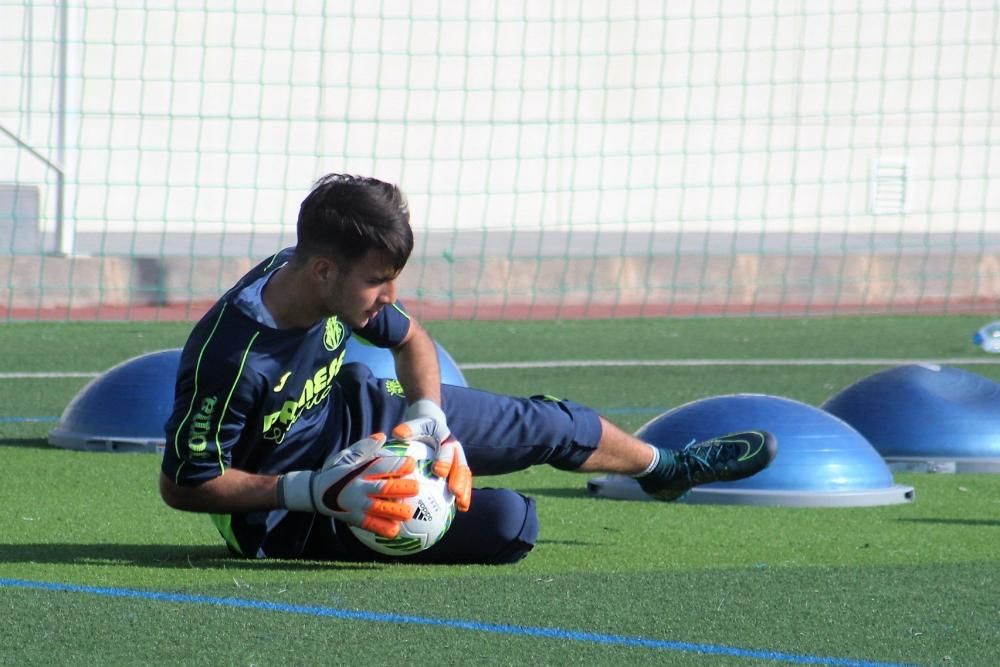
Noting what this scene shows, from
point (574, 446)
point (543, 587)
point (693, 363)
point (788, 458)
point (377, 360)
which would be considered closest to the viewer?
point (543, 587)

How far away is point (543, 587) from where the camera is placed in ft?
16.6

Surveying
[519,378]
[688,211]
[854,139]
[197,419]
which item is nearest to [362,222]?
[197,419]

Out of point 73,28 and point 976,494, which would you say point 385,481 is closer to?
point 976,494

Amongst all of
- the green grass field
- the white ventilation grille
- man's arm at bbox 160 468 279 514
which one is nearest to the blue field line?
the green grass field

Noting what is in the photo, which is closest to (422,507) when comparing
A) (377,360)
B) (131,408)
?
(377,360)

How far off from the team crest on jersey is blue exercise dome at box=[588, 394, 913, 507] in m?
1.82

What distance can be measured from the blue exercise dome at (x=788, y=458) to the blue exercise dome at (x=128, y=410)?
2089mm

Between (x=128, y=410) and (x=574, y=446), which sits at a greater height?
(x=574, y=446)

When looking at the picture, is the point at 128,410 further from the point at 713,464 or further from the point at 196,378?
the point at 196,378

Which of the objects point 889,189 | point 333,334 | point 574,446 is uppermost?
point 889,189

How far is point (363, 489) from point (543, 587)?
0.55m

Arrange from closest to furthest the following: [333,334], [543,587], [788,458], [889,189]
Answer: [543,587] < [333,334] < [788,458] < [889,189]

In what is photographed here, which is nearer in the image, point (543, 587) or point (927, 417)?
point (543, 587)

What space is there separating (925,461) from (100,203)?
15.4 m
